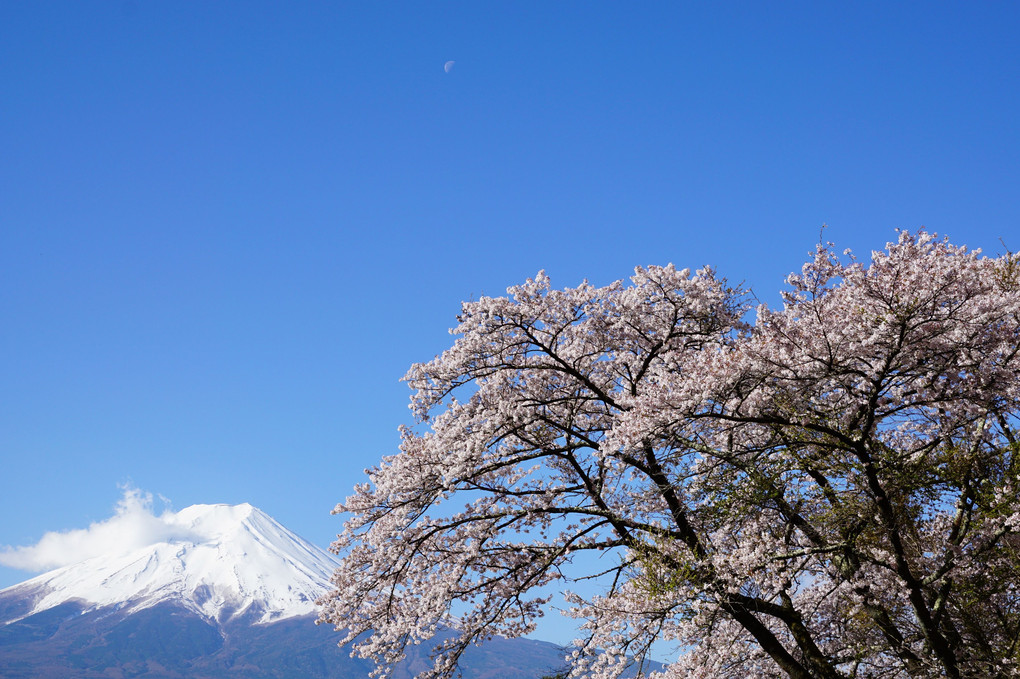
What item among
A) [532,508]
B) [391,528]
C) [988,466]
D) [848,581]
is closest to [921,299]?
[988,466]

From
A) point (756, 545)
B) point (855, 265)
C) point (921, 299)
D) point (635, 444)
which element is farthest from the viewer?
point (855, 265)

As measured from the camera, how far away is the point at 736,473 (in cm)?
939

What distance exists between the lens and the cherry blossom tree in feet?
27.7

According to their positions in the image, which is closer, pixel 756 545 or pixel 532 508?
pixel 756 545

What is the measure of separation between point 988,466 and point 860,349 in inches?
117

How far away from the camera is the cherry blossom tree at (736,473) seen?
8.45 m

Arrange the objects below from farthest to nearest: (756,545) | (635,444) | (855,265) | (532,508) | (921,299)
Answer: (532,508) < (855,265) < (756,545) < (635,444) < (921,299)

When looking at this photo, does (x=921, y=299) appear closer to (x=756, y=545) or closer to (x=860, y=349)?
(x=860, y=349)

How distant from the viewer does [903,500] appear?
27.5 ft

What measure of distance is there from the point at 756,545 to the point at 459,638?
16.5ft

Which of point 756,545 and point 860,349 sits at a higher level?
point 860,349

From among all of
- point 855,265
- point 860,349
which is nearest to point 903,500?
point 860,349

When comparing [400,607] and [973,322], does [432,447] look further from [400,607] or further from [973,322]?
[973,322]

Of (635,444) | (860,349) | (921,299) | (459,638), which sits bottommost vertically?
(459,638)
